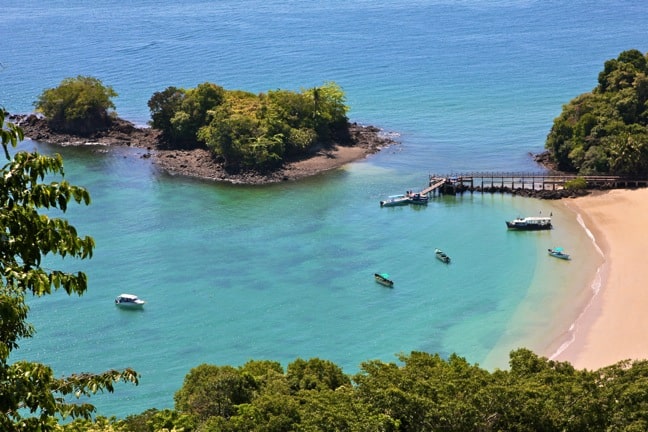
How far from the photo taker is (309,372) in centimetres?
3922

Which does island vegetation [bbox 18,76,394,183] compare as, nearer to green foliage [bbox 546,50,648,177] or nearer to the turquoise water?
the turquoise water

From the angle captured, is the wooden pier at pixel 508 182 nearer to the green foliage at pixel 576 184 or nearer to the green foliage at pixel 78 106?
the green foliage at pixel 576 184

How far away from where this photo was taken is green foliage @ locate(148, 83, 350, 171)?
8512 cm

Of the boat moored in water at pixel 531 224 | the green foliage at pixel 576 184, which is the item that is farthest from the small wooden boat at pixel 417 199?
the green foliage at pixel 576 184

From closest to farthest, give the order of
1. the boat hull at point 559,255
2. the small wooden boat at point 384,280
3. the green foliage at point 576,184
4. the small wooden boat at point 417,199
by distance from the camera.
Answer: the small wooden boat at point 384,280, the boat hull at point 559,255, the small wooden boat at point 417,199, the green foliage at point 576,184

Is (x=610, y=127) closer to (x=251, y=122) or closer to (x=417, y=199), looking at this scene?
(x=417, y=199)

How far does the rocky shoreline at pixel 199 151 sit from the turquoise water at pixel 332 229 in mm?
1928

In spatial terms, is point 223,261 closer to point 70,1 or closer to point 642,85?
point 642,85

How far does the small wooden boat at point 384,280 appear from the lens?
60594 mm

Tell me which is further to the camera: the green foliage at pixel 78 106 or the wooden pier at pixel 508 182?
the green foliage at pixel 78 106

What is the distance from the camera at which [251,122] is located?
8625 cm

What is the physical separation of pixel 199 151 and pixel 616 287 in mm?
47067

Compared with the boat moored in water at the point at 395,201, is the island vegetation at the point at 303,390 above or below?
above

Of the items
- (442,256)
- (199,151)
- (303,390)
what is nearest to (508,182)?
(442,256)
